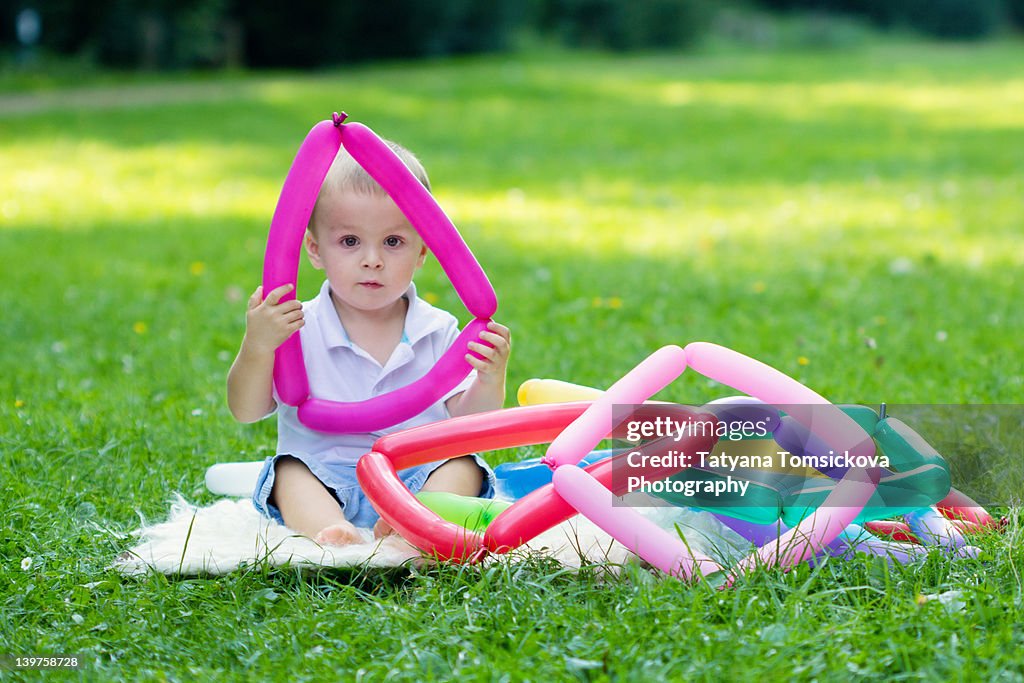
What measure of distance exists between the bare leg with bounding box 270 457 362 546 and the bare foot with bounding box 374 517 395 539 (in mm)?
60

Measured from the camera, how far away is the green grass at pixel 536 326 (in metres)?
2.23

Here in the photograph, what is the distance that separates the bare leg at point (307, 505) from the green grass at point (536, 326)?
190 mm

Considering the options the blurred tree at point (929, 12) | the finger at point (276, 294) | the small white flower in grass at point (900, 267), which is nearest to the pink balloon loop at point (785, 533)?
the finger at point (276, 294)

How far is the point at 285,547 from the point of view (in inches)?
105

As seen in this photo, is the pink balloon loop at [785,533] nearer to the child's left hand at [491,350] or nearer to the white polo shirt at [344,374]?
the child's left hand at [491,350]

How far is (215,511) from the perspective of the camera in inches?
117

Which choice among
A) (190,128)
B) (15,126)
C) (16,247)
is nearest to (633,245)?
(16,247)

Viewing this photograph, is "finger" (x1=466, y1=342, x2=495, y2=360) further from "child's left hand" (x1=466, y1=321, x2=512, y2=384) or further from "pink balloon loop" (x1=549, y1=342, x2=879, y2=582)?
"pink balloon loop" (x1=549, y1=342, x2=879, y2=582)

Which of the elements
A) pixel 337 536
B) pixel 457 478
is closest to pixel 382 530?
pixel 337 536

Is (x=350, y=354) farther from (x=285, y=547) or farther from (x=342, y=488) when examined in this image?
(x=285, y=547)

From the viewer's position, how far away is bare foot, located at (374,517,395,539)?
2.78 m

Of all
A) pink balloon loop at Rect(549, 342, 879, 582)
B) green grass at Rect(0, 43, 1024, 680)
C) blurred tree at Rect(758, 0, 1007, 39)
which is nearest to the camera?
green grass at Rect(0, 43, 1024, 680)

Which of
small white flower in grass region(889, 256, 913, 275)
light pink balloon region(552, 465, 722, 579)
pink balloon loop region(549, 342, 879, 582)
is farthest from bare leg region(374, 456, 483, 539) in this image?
small white flower in grass region(889, 256, 913, 275)

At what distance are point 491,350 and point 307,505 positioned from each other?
0.57 metres
